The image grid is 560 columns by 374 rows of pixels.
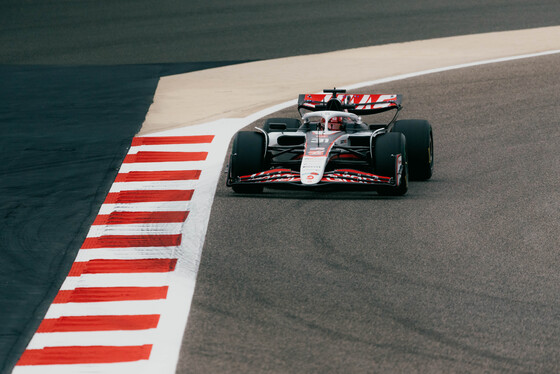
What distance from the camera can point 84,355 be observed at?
7.76 meters

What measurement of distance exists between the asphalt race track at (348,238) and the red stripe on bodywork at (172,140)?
34 centimetres

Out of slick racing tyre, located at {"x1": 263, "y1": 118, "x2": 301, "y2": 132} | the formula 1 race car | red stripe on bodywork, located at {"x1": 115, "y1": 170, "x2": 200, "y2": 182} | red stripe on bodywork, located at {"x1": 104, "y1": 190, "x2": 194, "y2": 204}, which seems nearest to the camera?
the formula 1 race car

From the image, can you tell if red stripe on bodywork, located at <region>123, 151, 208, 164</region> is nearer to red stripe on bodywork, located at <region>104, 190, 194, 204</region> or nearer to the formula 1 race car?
the formula 1 race car

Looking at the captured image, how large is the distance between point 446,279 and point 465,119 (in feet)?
25.5

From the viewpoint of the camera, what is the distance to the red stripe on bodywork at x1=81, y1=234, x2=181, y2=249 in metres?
10.6

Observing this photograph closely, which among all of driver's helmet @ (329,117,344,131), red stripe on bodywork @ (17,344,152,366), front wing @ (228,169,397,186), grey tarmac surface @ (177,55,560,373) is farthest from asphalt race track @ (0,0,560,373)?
driver's helmet @ (329,117,344,131)

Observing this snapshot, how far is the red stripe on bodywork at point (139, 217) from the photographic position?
11508mm

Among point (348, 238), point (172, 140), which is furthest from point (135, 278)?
point (172, 140)

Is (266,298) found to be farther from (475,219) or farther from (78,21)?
(78,21)

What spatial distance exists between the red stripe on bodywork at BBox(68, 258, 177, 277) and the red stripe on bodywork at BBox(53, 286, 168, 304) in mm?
464

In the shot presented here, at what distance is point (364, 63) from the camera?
2133 centimetres

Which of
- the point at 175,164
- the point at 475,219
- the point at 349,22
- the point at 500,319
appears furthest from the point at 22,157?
the point at 349,22

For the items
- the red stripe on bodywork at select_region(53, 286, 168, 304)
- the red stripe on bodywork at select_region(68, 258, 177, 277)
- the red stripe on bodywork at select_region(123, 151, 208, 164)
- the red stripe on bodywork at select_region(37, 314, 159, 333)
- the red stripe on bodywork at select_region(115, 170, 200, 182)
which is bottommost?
the red stripe on bodywork at select_region(37, 314, 159, 333)

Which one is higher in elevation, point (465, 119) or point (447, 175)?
point (465, 119)
